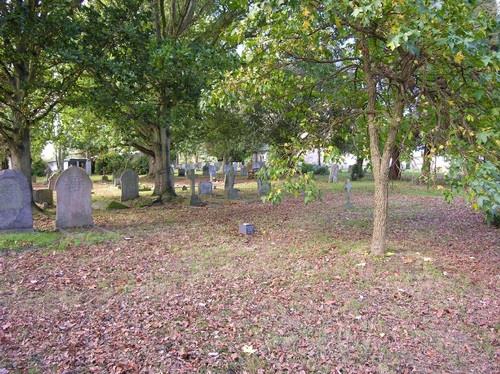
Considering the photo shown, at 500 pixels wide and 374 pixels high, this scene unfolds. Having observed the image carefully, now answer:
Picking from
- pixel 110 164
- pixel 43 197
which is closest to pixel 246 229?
pixel 43 197

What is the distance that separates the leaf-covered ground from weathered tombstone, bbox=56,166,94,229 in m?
1.60

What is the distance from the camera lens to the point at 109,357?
3.72 metres

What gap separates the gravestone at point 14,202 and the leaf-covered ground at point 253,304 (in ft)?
5.23

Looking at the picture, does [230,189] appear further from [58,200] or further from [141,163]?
[141,163]

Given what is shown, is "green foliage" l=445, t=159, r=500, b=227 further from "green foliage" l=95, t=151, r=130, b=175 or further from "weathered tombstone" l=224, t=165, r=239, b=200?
"green foliage" l=95, t=151, r=130, b=175

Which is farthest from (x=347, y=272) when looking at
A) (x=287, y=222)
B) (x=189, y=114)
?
(x=189, y=114)

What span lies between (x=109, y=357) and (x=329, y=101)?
6116 millimetres

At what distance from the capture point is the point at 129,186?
53.3ft

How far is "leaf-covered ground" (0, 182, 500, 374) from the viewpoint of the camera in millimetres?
3742

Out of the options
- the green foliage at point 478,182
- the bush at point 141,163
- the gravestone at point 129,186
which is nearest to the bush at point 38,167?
the bush at point 141,163

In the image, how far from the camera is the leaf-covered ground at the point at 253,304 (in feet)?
12.3

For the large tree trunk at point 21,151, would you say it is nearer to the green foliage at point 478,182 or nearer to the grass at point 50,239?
the grass at point 50,239

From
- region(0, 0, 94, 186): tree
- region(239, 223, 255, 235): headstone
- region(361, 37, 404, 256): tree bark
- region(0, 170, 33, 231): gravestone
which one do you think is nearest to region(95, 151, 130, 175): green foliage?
region(0, 0, 94, 186): tree

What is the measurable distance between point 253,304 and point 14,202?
6.50 meters
